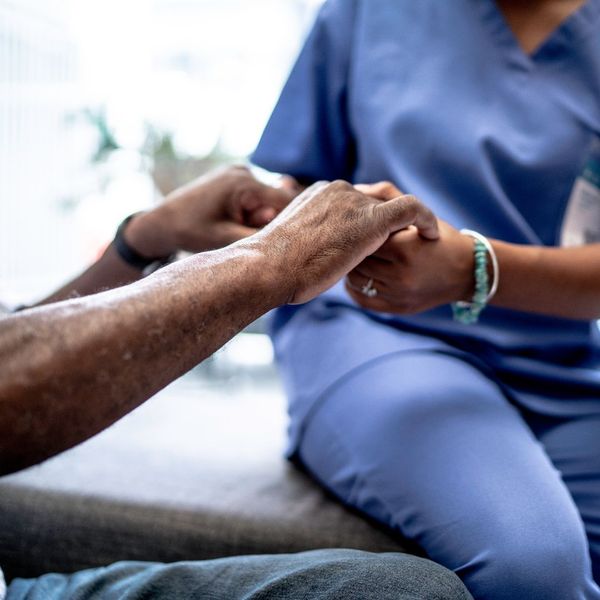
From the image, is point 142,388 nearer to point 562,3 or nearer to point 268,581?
point 268,581

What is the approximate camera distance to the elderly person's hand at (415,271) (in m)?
0.84

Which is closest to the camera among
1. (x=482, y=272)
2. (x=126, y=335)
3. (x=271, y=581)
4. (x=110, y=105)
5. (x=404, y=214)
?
(x=126, y=335)

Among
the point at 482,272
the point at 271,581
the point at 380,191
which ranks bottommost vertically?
the point at 271,581

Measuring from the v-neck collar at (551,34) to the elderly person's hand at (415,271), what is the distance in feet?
1.05

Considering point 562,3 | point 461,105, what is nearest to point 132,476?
point 461,105

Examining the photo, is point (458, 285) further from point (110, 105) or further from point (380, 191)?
point (110, 105)

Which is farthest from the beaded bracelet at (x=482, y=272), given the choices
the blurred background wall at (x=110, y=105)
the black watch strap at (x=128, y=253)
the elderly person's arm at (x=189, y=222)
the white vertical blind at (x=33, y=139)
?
the white vertical blind at (x=33, y=139)

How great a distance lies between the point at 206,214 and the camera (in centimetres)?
100

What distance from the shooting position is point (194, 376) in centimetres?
283

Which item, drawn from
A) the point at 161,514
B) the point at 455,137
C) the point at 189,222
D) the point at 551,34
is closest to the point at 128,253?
the point at 189,222

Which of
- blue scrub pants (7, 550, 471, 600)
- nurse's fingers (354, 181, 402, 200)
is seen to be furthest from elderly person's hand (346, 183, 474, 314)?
blue scrub pants (7, 550, 471, 600)

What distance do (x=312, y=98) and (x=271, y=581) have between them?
0.69 metres

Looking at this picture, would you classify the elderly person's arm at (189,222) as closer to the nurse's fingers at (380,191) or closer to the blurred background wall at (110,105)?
the nurse's fingers at (380,191)

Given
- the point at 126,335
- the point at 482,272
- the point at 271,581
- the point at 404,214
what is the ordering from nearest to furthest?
the point at 126,335
the point at 271,581
the point at 404,214
the point at 482,272
